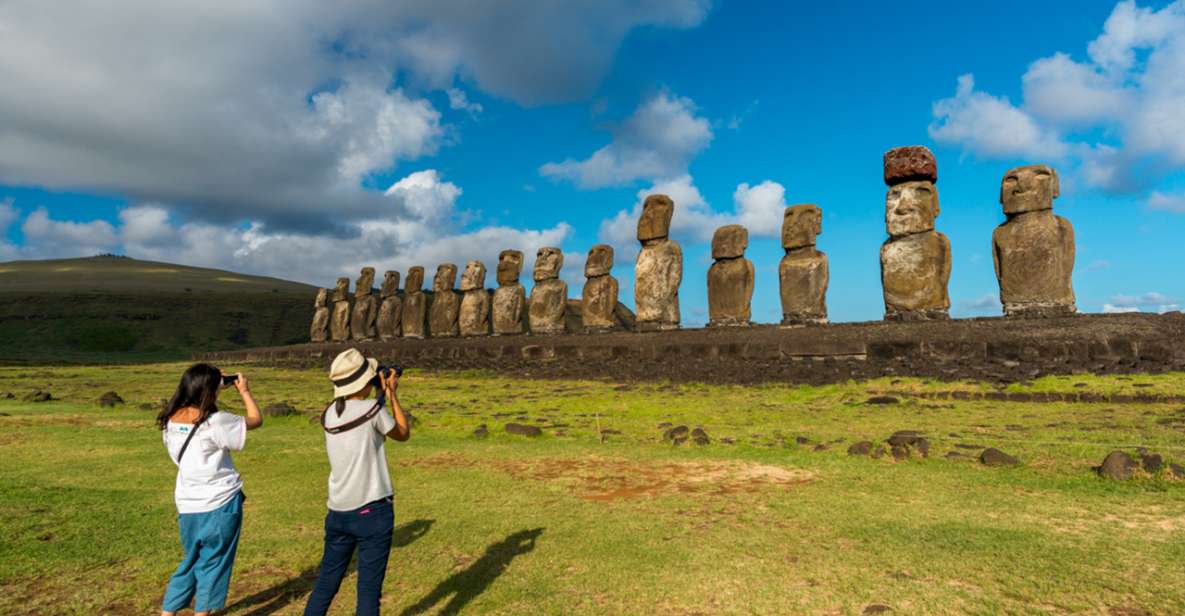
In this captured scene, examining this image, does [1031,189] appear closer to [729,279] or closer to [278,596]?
[729,279]

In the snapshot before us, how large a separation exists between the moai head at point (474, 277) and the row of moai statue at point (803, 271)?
3 centimetres

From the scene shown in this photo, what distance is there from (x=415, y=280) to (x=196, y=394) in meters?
23.0

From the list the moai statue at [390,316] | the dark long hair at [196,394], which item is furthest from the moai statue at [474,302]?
the dark long hair at [196,394]

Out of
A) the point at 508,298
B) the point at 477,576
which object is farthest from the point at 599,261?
the point at 477,576

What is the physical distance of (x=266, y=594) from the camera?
3.74m

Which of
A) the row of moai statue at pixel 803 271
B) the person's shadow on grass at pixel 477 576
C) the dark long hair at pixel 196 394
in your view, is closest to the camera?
the dark long hair at pixel 196 394

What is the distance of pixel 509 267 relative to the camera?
2141 centimetres

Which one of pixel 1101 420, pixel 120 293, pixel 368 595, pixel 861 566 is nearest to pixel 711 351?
pixel 1101 420

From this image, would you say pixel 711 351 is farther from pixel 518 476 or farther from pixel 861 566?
pixel 861 566

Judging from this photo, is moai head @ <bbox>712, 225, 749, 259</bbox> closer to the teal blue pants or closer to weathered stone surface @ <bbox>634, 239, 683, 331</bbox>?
weathered stone surface @ <bbox>634, 239, 683, 331</bbox>

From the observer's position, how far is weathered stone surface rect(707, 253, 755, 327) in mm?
15328

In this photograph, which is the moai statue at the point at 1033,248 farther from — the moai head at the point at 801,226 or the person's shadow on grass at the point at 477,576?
the person's shadow on grass at the point at 477,576

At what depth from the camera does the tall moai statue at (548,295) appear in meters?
19.6

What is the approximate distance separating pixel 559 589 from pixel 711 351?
34.6ft
